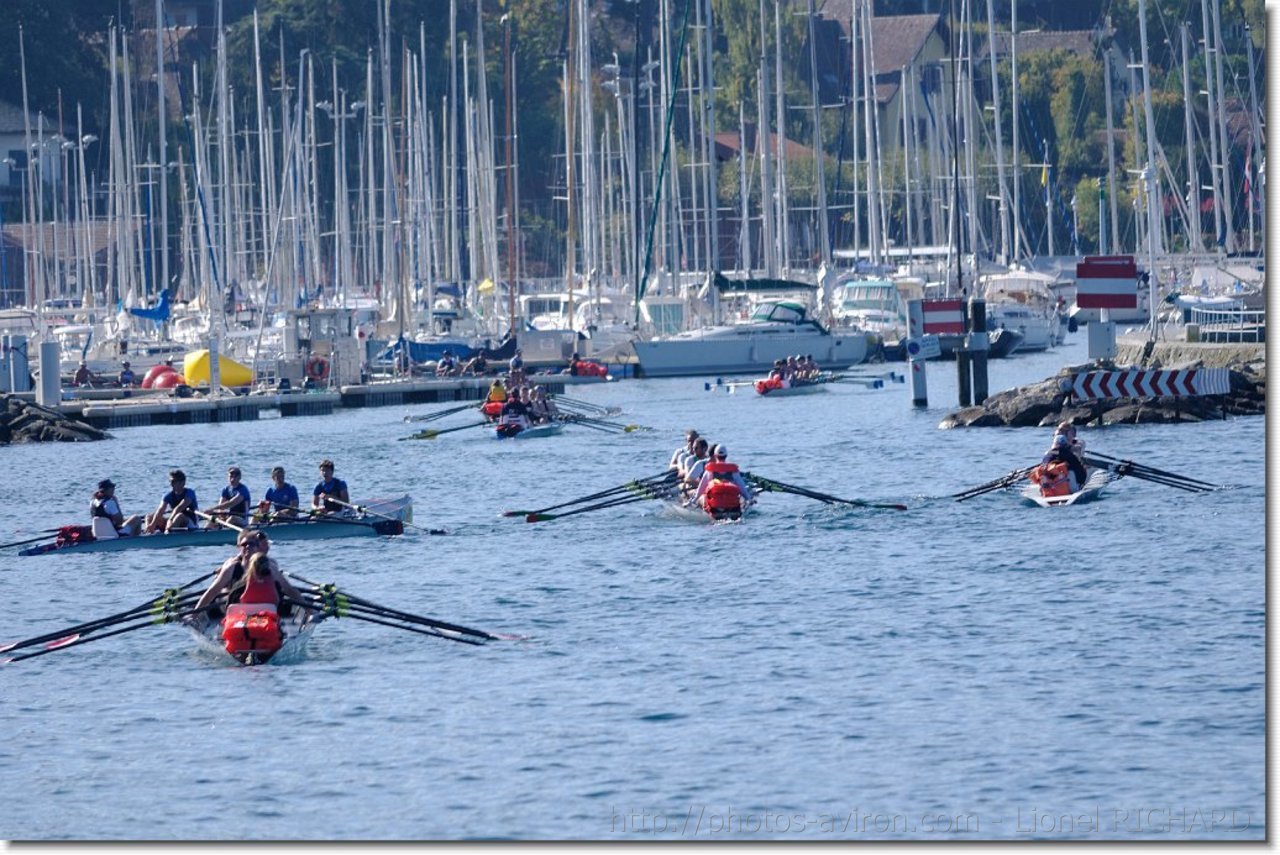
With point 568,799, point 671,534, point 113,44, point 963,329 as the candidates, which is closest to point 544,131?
point 113,44

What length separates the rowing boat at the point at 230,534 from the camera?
→ 3856cm

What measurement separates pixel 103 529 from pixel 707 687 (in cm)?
1521

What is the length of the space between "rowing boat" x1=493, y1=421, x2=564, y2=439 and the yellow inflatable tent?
17.1m

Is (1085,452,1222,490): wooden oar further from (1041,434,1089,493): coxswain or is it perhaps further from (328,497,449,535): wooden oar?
(328,497,449,535): wooden oar

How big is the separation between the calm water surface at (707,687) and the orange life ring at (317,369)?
29617 millimetres

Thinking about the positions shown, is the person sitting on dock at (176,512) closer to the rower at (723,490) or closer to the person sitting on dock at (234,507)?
the person sitting on dock at (234,507)

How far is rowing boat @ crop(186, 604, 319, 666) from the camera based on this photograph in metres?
27.7

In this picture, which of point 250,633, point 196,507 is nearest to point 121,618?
point 250,633

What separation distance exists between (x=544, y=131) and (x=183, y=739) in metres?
102

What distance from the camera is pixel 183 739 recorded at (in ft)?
81.8

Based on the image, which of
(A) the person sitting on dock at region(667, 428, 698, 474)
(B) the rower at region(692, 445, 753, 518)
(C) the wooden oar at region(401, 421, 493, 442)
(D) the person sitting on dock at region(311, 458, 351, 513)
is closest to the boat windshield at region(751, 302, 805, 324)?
(C) the wooden oar at region(401, 421, 493, 442)

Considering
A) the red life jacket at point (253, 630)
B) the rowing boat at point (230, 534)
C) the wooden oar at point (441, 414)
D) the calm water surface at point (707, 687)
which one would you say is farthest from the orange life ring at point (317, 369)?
the red life jacket at point (253, 630)

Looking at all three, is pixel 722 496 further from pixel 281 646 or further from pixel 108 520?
pixel 281 646

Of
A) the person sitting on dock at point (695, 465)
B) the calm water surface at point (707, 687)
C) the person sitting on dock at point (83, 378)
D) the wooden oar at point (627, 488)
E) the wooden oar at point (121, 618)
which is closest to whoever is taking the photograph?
the calm water surface at point (707, 687)
